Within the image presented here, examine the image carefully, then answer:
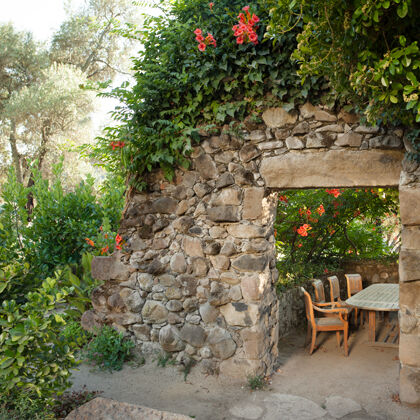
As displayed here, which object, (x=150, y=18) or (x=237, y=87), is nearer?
(x=237, y=87)

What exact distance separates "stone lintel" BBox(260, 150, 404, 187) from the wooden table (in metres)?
1.95

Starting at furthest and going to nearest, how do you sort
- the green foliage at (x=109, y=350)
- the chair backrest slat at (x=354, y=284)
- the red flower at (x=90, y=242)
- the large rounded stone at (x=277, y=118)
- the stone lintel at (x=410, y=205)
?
the chair backrest slat at (x=354, y=284), the red flower at (x=90, y=242), the green foliage at (x=109, y=350), the large rounded stone at (x=277, y=118), the stone lintel at (x=410, y=205)

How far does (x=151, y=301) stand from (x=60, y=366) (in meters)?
1.34

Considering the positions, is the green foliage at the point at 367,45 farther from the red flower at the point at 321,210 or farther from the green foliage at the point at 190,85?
the red flower at the point at 321,210

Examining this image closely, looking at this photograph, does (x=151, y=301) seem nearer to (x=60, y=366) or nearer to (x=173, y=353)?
(x=173, y=353)

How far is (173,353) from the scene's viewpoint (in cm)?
374

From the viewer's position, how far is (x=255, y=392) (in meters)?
3.31

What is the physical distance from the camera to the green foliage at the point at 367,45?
213 cm

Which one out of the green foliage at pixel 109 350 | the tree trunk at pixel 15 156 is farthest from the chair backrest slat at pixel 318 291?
the tree trunk at pixel 15 156

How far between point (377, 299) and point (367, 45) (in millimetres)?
3362

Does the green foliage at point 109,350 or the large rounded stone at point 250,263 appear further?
the green foliage at point 109,350

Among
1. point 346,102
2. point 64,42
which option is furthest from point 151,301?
point 64,42

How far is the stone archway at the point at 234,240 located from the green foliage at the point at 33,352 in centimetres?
127

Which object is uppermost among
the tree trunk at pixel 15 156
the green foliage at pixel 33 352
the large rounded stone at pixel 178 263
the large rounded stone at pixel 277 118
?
the tree trunk at pixel 15 156
